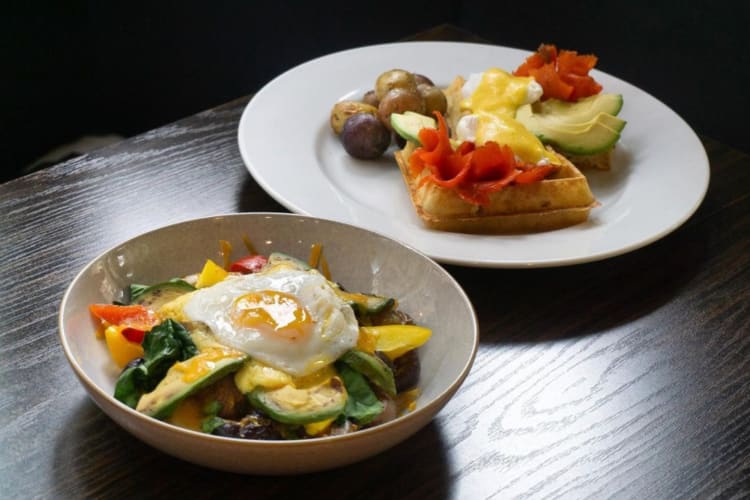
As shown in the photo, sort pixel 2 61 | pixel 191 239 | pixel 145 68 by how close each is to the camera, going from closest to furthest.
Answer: pixel 191 239 < pixel 2 61 < pixel 145 68

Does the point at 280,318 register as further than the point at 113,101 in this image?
No

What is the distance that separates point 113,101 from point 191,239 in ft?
7.39

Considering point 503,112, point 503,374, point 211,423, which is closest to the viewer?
point 211,423

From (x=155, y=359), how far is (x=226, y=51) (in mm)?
2697

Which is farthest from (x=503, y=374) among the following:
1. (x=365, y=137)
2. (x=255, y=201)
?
(x=365, y=137)

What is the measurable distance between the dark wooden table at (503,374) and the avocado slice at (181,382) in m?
0.14

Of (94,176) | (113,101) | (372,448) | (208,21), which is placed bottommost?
(113,101)

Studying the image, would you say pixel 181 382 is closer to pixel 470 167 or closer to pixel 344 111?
pixel 470 167

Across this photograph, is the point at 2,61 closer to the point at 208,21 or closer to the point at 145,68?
the point at 145,68

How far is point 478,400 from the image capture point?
1327mm

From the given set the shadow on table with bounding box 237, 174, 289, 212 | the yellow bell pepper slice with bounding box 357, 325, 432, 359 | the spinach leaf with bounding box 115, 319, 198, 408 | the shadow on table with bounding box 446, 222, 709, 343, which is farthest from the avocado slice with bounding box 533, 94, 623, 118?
the spinach leaf with bounding box 115, 319, 198, 408

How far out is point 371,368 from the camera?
1144 millimetres

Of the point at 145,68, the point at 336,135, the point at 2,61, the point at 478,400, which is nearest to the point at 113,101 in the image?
the point at 145,68

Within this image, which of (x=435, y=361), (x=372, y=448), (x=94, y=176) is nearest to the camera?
(x=372, y=448)
